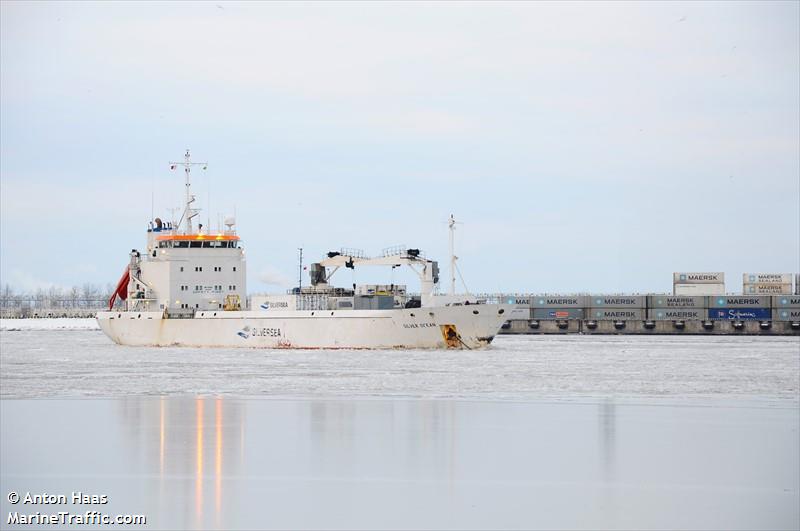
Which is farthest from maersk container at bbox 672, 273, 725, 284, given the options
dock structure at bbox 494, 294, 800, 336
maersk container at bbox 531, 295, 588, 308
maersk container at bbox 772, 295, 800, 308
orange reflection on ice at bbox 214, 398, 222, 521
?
orange reflection on ice at bbox 214, 398, 222, 521

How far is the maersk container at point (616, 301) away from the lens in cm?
8125

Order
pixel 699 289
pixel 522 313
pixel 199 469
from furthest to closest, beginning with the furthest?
pixel 699 289 < pixel 522 313 < pixel 199 469

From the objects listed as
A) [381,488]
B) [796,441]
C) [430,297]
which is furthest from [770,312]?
[381,488]

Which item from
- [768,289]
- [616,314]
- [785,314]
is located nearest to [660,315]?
[616,314]

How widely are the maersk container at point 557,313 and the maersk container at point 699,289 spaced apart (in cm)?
961

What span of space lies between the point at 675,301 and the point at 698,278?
8.58 metres

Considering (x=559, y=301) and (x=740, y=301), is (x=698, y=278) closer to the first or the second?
(x=740, y=301)

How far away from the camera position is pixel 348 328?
4497cm

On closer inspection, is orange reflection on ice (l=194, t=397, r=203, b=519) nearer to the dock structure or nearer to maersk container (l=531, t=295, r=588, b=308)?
the dock structure

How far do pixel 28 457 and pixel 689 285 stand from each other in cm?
7875

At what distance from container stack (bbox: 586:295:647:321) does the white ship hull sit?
3671 cm

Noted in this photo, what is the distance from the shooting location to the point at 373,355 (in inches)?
1561

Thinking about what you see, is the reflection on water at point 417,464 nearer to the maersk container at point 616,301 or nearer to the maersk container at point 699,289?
the maersk container at point 616,301

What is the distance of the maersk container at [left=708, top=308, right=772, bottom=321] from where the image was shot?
255 ft
